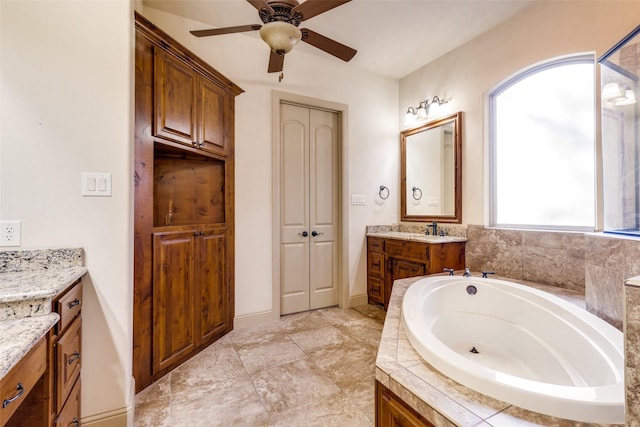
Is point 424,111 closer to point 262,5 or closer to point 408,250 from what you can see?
point 408,250

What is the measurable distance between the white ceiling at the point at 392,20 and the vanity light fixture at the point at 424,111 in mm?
508

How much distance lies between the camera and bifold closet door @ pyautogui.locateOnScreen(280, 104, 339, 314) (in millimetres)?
3018

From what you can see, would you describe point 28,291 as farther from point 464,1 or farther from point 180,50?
point 464,1

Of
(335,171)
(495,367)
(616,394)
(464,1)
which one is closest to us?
(616,394)

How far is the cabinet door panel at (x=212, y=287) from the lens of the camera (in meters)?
2.22

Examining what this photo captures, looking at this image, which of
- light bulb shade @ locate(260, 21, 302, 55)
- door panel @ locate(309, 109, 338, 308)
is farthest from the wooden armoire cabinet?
door panel @ locate(309, 109, 338, 308)

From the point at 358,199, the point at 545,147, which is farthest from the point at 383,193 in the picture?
the point at 545,147

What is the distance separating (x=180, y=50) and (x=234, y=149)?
2.89ft

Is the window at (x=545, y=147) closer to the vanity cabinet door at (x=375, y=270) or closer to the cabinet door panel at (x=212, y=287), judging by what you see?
the vanity cabinet door at (x=375, y=270)

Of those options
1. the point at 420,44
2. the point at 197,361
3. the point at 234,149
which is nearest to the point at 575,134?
the point at 420,44

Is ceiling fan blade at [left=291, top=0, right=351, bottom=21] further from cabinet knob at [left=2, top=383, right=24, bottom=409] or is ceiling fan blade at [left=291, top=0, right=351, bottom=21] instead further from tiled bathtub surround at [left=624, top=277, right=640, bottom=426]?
cabinet knob at [left=2, top=383, right=24, bottom=409]

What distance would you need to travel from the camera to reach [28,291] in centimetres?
93

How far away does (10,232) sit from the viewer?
1.24 m

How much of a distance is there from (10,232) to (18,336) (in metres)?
0.78
